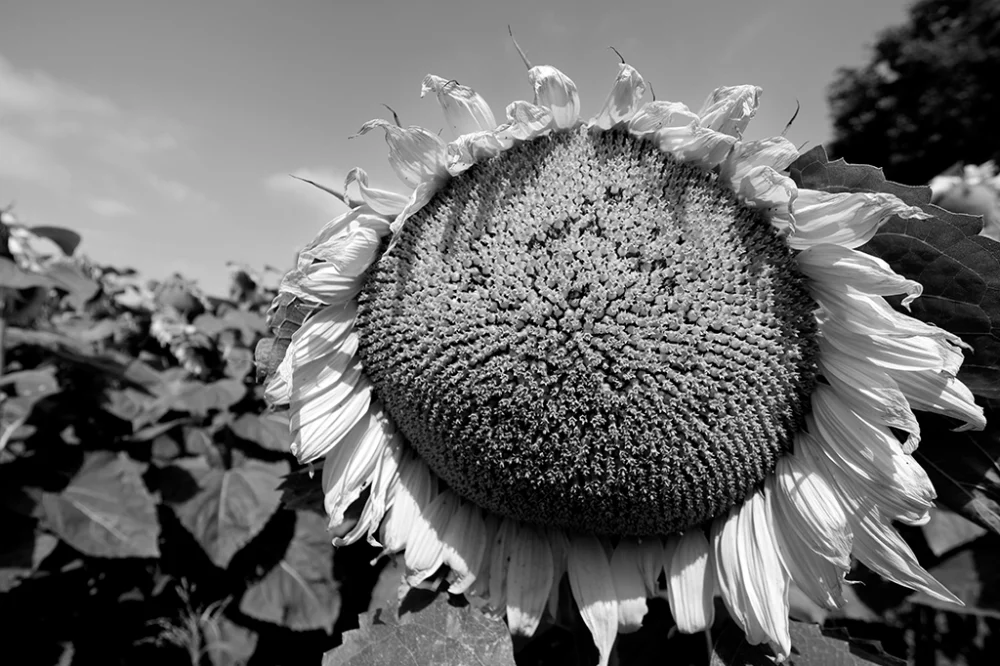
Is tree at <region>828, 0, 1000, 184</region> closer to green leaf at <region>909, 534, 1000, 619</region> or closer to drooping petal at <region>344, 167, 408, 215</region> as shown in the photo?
green leaf at <region>909, 534, 1000, 619</region>

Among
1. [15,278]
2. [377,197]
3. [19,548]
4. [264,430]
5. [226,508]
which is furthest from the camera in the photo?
[264,430]

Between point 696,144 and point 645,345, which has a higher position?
point 696,144

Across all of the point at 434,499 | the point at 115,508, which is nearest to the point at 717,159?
the point at 434,499

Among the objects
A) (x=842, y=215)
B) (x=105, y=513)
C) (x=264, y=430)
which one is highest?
(x=842, y=215)

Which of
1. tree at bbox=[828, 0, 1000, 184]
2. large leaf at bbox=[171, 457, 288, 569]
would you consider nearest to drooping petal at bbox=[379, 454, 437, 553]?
large leaf at bbox=[171, 457, 288, 569]

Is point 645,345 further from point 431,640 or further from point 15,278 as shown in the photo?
point 15,278

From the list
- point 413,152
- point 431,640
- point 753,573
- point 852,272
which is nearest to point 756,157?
point 852,272

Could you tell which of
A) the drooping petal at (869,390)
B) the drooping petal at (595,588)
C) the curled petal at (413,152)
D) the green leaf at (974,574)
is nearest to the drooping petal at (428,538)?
the drooping petal at (595,588)

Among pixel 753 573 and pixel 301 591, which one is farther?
pixel 301 591
